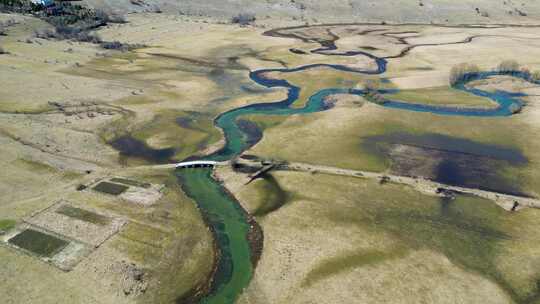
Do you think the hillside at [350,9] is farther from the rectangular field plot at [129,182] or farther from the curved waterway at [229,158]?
→ the rectangular field plot at [129,182]

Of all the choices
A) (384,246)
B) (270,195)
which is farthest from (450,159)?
(270,195)

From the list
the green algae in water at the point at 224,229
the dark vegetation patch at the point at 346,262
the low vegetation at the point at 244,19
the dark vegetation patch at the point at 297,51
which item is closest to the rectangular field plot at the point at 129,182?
the green algae in water at the point at 224,229

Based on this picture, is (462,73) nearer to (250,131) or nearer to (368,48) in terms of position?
(368,48)

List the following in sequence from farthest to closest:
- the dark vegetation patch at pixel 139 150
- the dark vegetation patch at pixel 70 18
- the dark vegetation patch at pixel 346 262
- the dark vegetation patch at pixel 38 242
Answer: the dark vegetation patch at pixel 70 18 → the dark vegetation patch at pixel 139 150 → the dark vegetation patch at pixel 38 242 → the dark vegetation patch at pixel 346 262

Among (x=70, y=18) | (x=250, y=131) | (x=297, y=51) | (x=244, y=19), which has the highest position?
(x=70, y=18)

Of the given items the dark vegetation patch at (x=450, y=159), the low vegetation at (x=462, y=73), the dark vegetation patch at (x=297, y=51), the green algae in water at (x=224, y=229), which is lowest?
the green algae in water at (x=224, y=229)

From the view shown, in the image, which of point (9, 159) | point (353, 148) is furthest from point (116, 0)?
point (353, 148)
